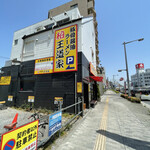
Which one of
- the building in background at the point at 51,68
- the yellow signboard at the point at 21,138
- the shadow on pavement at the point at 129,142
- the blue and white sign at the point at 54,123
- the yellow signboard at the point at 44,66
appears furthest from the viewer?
the yellow signboard at the point at 44,66

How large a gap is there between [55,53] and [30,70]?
4.02 metres

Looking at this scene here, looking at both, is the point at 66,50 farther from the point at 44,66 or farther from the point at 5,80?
the point at 5,80

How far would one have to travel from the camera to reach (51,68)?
27.6ft

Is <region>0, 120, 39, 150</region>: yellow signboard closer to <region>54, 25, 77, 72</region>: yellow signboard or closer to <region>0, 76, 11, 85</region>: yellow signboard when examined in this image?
<region>54, 25, 77, 72</region>: yellow signboard

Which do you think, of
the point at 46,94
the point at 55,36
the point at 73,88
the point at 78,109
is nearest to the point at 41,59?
the point at 55,36

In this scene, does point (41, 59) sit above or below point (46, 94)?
above

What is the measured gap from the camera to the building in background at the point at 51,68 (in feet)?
24.4

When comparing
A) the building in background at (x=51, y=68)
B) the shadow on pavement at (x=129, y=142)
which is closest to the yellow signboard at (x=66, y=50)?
the building in background at (x=51, y=68)

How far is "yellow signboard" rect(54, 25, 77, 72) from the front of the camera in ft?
24.6

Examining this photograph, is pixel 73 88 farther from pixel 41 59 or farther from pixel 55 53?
pixel 41 59

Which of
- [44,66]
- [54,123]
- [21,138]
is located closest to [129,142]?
[54,123]

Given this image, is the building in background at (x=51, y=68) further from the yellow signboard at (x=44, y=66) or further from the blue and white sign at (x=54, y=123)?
the blue and white sign at (x=54, y=123)

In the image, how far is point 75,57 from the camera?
24.2ft

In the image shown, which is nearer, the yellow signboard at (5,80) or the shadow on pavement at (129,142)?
the shadow on pavement at (129,142)
